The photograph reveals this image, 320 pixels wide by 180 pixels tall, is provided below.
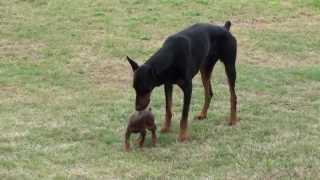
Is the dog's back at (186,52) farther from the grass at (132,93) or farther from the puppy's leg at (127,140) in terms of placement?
the grass at (132,93)

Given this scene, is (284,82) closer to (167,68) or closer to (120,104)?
(120,104)

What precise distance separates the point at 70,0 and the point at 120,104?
8.64m

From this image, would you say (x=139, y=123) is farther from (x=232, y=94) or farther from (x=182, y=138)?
(x=232, y=94)

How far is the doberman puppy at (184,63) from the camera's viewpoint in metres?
7.83

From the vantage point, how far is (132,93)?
35.1 ft

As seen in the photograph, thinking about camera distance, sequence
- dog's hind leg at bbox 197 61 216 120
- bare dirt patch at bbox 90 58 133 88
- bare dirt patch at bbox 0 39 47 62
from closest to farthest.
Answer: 1. dog's hind leg at bbox 197 61 216 120
2. bare dirt patch at bbox 90 58 133 88
3. bare dirt patch at bbox 0 39 47 62

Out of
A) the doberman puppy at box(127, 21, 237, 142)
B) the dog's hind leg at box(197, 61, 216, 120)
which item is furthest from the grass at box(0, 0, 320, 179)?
the doberman puppy at box(127, 21, 237, 142)

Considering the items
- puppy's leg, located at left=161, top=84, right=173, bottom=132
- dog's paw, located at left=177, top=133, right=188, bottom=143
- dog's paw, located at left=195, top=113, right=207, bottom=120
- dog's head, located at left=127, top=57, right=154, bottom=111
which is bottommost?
dog's paw, located at left=195, top=113, right=207, bottom=120

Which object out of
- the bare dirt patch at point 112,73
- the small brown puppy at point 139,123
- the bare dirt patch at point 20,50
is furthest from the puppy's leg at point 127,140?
the bare dirt patch at point 20,50

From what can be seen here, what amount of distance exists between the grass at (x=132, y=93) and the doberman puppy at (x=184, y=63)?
0.50 metres

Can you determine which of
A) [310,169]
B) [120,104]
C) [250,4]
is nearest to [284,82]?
[120,104]

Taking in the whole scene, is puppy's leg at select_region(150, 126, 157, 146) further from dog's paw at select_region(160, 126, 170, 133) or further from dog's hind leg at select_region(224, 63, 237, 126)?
→ dog's hind leg at select_region(224, 63, 237, 126)

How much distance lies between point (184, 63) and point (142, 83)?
66cm

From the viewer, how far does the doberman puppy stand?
25.7ft
